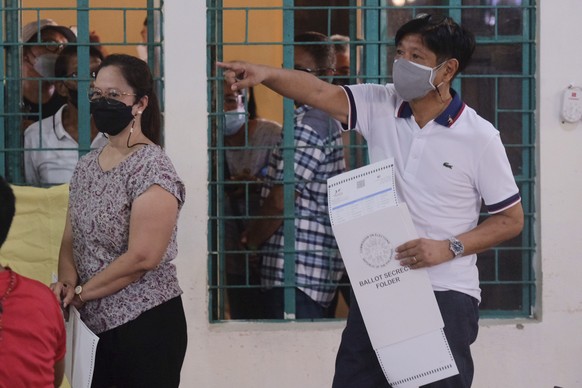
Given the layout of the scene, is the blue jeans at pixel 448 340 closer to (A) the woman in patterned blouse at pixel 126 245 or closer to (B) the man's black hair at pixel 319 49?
(A) the woman in patterned blouse at pixel 126 245

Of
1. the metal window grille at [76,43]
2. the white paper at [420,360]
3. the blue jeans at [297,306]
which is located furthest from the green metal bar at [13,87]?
the white paper at [420,360]

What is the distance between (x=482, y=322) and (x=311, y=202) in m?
1.07

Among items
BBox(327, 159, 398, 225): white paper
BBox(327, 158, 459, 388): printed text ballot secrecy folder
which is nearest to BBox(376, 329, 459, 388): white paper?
BBox(327, 158, 459, 388): printed text ballot secrecy folder

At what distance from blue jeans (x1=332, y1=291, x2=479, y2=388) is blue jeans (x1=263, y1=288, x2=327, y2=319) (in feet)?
5.50

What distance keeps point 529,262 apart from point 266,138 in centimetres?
151

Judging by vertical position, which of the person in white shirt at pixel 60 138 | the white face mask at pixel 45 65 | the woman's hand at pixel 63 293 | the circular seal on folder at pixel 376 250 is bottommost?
the woman's hand at pixel 63 293

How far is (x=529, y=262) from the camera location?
5.91 metres

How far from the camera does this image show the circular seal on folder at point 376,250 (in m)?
3.86

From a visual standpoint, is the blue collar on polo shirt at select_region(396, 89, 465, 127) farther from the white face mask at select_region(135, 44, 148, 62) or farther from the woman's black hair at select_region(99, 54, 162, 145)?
the white face mask at select_region(135, 44, 148, 62)

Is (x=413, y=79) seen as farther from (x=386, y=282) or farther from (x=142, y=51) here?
(x=142, y=51)

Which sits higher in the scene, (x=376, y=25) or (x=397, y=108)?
(x=376, y=25)

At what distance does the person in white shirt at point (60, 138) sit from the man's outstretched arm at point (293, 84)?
78.3 inches

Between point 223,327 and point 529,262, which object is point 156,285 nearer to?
point 223,327

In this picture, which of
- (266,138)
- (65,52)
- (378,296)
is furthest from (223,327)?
(378,296)
